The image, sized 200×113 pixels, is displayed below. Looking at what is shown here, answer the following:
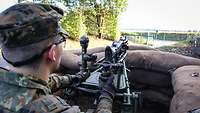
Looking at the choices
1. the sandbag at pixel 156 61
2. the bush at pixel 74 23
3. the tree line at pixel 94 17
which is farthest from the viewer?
the tree line at pixel 94 17

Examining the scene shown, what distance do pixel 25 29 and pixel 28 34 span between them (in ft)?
0.06

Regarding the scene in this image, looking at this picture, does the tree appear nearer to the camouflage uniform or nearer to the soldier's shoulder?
the camouflage uniform

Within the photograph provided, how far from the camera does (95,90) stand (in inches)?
119

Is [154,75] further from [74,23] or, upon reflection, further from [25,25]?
[74,23]

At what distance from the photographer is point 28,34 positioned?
1.28 meters

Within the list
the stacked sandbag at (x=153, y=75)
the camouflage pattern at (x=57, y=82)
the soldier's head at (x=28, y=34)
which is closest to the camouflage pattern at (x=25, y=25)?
the soldier's head at (x=28, y=34)

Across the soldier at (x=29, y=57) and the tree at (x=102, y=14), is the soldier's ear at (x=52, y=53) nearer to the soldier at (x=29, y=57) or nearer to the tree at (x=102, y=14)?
A: the soldier at (x=29, y=57)

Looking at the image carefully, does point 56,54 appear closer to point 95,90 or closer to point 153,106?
point 95,90

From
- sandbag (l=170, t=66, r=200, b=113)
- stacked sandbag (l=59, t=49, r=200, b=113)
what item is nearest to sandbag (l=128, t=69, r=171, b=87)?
stacked sandbag (l=59, t=49, r=200, b=113)

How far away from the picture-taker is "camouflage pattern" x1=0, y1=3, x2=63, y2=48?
50.0 inches

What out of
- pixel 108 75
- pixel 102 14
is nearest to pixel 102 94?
pixel 108 75

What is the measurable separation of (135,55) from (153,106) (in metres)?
0.65

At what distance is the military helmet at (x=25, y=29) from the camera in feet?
4.17

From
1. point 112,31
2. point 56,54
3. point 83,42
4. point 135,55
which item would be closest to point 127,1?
point 112,31
